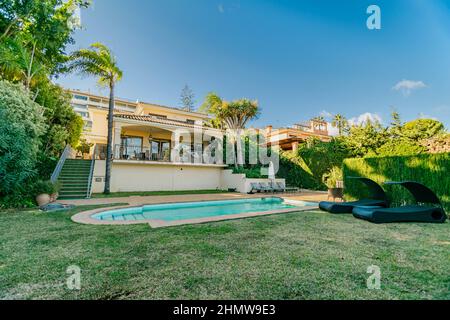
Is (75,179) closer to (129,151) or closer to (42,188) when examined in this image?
(42,188)

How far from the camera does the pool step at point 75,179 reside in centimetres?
1191

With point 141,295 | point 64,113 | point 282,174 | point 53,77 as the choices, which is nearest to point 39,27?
point 53,77

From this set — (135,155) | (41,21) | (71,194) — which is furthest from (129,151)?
(41,21)

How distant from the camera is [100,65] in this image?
1343cm

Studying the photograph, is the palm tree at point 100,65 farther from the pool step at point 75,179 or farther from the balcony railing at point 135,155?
the balcony railing at point 135,155

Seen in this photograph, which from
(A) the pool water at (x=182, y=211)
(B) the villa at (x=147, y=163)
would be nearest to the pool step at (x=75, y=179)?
(B) the villa at (x=147, y=163)

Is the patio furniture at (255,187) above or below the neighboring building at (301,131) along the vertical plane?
below

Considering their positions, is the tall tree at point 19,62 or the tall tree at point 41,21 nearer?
the tall tree at point 19,62

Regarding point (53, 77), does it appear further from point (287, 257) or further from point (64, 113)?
point (287, 257)

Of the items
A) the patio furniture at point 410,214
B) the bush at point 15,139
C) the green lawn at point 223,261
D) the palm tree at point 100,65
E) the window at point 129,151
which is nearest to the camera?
the green lawn at point 223,261

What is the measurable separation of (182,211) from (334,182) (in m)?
11.7

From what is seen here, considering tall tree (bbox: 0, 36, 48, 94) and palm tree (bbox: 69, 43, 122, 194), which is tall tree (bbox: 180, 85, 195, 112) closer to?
palm tree (bbox: 69, 43, 122, 194)

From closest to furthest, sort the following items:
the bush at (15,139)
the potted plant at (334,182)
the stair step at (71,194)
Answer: the bush at (15,139)
the potted plant at (334,182)
the stair step at (71,194)

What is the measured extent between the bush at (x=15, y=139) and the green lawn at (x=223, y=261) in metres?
3.15
